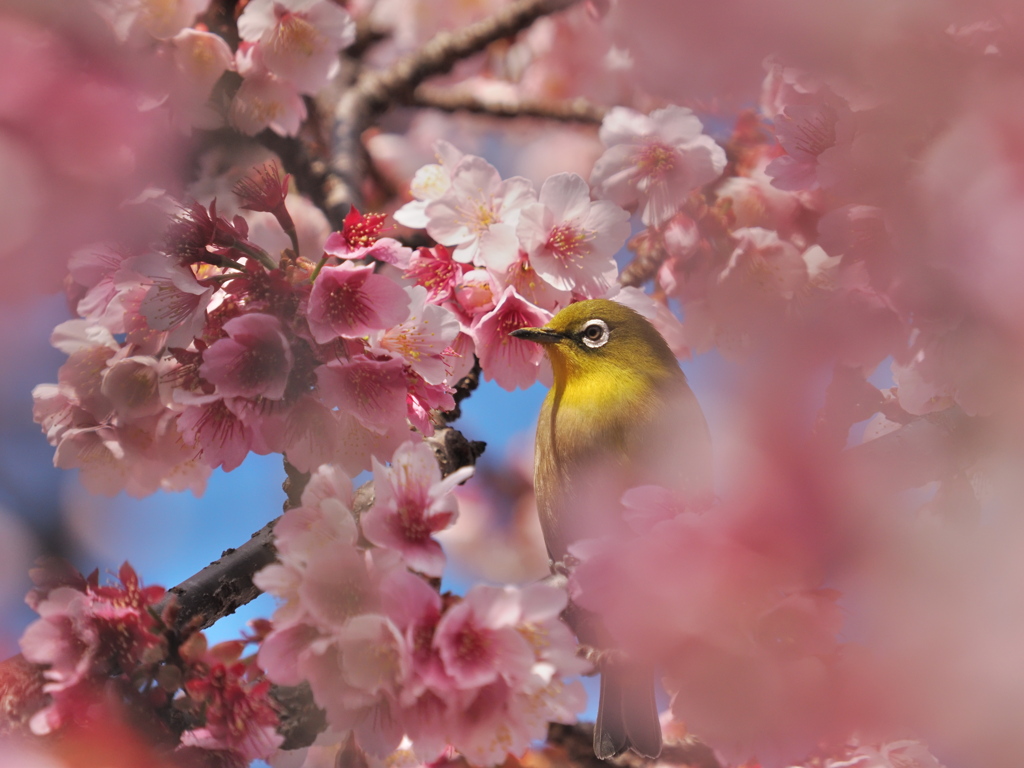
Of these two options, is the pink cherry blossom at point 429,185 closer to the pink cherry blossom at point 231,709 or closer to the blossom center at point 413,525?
the blossom center at point 413,525

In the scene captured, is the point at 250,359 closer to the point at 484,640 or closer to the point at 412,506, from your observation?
the point at 412,506

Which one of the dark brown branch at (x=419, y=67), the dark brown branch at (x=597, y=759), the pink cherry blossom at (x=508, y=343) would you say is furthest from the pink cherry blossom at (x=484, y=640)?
the dark brown branch at (x=419, y=67)

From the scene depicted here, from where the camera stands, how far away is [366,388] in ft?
2.13

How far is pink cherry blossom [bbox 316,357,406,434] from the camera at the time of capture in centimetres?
63

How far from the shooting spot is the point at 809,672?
1.58ft

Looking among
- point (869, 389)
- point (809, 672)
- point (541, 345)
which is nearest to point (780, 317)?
point (869, 389)

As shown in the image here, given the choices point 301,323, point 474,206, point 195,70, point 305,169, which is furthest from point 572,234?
point 305,169

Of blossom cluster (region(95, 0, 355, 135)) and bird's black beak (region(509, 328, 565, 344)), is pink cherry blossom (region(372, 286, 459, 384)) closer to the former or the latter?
bird's black beak (region(509, 328, 565, 344))

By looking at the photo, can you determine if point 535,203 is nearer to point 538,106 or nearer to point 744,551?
point 744,551

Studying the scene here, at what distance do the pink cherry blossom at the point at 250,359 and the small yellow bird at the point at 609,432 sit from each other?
30 cm

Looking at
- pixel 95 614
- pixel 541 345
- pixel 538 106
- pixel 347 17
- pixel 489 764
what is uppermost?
pixel 538 106

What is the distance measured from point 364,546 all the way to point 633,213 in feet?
2.19

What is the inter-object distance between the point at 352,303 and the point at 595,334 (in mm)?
438

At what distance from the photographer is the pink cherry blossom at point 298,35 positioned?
0.91m
